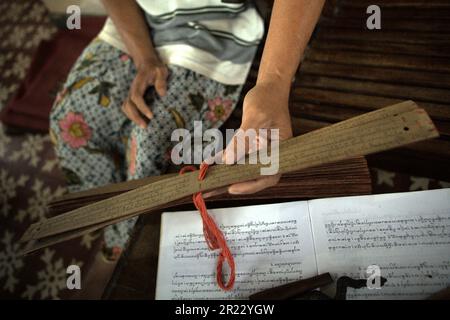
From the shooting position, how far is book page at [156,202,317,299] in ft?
2.09

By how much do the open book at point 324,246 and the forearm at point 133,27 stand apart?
48 centimetres

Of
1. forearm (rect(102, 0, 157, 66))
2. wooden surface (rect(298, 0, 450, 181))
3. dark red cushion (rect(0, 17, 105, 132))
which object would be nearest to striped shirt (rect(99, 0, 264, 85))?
forearm (rect(102, 0, 157, 66))

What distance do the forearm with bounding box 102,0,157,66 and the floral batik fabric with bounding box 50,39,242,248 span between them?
0.17 ft

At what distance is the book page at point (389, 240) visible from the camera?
1.92 ft

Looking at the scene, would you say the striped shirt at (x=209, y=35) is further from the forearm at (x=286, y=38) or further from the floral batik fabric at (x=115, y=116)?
the forearm at (x=286, y=38)

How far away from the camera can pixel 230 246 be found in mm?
672

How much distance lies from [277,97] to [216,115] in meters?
0.22

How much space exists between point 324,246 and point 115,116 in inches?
25.0

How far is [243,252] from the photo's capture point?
0.66 metres

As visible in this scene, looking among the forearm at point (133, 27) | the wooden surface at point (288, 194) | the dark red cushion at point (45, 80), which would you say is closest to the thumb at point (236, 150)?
the wooden surface at point (288, 194)

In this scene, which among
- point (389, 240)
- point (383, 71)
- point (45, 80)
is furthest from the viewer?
point (45, 80)

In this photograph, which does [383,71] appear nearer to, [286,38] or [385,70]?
[385,70]

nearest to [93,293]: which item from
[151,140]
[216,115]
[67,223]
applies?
[67,223]

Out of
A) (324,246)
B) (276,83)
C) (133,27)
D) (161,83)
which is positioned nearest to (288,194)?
(324,246)
